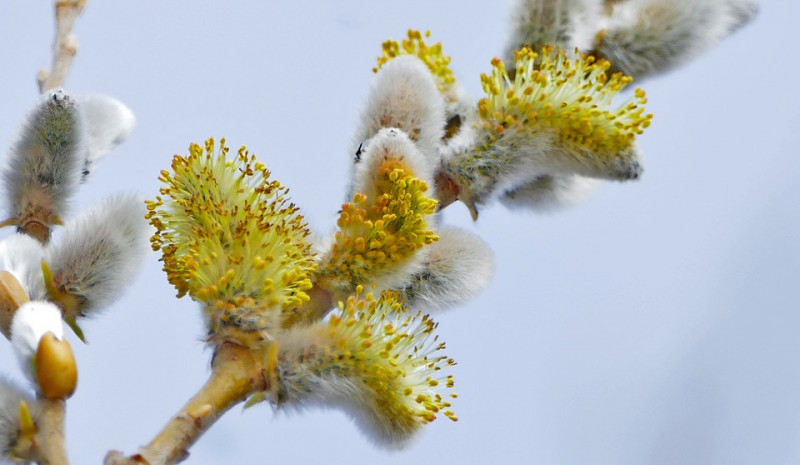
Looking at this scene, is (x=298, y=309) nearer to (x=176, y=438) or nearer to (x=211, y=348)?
(x=211, y=348)

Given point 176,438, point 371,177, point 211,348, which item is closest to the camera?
point 176,438

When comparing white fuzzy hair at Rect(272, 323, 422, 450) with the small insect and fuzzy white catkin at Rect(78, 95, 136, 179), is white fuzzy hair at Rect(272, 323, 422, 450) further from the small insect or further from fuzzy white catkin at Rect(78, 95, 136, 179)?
fuzzy white catkin at Rect(78, 95, 136, 179)

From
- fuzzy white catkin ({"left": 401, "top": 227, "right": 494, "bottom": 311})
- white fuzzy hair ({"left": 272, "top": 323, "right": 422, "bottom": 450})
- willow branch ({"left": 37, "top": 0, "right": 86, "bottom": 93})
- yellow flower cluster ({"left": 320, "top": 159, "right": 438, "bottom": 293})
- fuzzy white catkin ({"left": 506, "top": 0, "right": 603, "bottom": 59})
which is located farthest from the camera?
fuzzy white catkin ({"left": 506, "top": 0, "right": 603, "bottom": 59})

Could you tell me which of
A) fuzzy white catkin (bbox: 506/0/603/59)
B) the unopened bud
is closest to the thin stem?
the unopened bud

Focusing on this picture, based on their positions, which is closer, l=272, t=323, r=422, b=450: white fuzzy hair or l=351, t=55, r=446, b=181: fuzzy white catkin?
l=272, t=323, r=422, b=450: white fuzzy hair

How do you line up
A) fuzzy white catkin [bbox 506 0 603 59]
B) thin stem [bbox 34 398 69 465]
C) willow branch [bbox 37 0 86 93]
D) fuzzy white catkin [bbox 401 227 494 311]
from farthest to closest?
fuzzy white catkin [bbox 506 0 603 59] → willow branch [bbox 37 0 86 93] → fuzzy white catkin [bbox 401 227 494 311] → thin stem [bbox 34 398 69 465]

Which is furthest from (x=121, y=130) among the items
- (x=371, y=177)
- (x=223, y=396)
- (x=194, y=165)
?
(x=223, y=396)

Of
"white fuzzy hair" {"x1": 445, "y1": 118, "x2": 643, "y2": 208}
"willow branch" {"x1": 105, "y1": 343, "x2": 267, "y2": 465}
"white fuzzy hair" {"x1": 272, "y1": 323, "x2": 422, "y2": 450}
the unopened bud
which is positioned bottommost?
the unopened bud
